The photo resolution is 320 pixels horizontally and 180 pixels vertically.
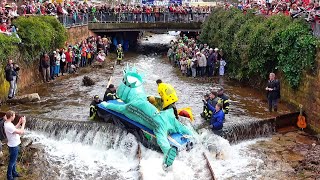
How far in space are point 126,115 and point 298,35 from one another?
718 cm

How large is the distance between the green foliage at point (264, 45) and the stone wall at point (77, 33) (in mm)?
9026

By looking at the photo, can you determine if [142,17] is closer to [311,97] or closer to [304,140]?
[311,97]

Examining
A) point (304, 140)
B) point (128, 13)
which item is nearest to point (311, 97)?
point (304, 140)

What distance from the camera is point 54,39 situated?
22.5 m

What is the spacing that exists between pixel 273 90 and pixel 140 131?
16.6 feet

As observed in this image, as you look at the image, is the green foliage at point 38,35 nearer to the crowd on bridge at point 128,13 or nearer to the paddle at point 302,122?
the crowd on bridge at point 128,13

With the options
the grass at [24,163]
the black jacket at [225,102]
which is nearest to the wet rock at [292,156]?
the black jacket at [225,102]

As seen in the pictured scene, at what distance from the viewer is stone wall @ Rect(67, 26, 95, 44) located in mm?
27359

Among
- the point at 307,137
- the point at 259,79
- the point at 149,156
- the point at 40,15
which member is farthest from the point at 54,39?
the point at 307,137

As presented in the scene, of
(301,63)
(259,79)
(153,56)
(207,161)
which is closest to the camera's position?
(207,161)

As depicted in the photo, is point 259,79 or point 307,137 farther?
point 259,79

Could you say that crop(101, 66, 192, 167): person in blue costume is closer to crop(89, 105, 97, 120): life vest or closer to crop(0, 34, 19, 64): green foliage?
crop(89, 105, 97, 120): life vest

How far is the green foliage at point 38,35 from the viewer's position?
64.8ft

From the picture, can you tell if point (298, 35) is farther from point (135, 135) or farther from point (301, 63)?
point (135, 135)
